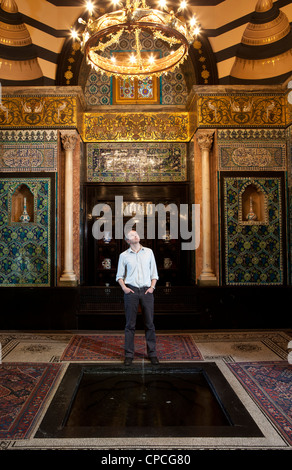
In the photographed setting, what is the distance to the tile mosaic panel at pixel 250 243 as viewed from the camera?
6.65m

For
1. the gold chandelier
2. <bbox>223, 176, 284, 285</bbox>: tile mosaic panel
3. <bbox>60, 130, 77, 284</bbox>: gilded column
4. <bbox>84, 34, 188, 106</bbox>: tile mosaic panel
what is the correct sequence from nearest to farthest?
1. the gold chandelier
2. <bbox>223, 176, 284, 285</bbox>: tile mosaic panel
3. <bbox>60, 130, 77, 284</bbox>: gilded column
4. <bbox>84, 34, 188, 106</bbox>: tile mosaic panel

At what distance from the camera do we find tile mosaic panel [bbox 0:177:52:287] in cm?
668

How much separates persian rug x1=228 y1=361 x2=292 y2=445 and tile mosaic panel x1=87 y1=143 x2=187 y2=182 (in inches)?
169

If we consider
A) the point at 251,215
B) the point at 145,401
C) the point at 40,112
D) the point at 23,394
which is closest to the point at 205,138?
the point at 251,215

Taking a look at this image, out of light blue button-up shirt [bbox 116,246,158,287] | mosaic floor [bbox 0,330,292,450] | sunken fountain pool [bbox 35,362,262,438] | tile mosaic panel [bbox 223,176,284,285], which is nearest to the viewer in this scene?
mosaic floor [bbox 0,330,292,450]

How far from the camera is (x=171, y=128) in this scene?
7.56 m

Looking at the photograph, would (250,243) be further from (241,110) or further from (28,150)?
(28,150)

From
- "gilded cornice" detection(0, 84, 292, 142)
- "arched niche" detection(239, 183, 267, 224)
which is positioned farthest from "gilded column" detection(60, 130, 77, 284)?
"arched niche" detection(239, 183, 267, 224)

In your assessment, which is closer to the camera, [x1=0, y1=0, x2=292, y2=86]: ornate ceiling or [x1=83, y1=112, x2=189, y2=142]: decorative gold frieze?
[x1=0, y1=0, x2=292, y2=86]: ornate ceiling

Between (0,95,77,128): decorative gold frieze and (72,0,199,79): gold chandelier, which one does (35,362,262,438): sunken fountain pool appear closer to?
(72,0,199,79): gold chandelier

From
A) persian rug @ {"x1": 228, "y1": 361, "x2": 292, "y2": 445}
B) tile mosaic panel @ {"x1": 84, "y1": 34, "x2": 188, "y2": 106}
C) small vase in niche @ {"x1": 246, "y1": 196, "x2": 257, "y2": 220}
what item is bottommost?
persian rug @ {"x1": 228, "y1": 361, "x2": 292, "y2": 445}

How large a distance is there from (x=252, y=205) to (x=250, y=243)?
31.3 inches

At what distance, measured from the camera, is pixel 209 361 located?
4703 millimetres

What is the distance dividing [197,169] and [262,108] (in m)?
1.65
